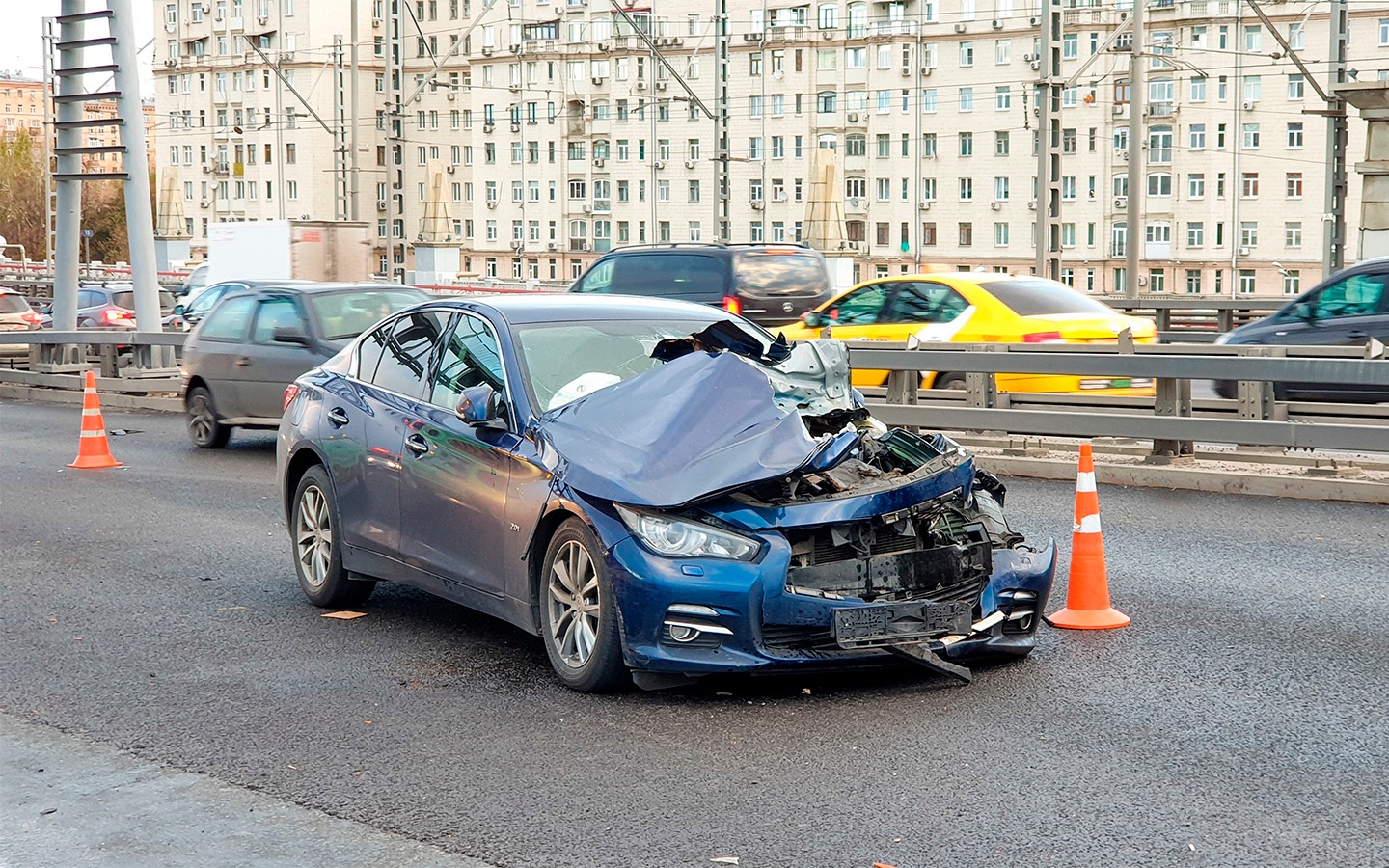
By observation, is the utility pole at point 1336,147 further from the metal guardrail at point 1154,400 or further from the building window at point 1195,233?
the building window at point 1195,233

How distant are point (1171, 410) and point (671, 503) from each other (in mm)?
8255

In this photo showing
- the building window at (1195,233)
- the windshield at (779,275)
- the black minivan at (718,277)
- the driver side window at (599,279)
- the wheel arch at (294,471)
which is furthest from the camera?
the building window at (1195,233)

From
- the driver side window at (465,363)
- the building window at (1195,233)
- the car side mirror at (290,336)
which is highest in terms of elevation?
the building window at (1195,233)

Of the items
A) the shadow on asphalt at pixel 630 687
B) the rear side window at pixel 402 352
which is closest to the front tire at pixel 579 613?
the shadow on asphalt at pixel 630 687

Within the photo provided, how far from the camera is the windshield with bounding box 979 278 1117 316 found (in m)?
16.4

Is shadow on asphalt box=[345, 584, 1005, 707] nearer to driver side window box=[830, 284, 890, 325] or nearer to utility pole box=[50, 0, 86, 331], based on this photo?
driver side window box=[830, 284, 890, 325]

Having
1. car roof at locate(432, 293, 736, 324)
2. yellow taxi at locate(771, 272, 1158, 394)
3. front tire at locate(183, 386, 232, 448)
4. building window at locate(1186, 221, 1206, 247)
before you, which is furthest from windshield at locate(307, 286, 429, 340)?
building window at locate(1186, 221, 1206, 247)

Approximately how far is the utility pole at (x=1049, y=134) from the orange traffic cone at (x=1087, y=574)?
22170 mm

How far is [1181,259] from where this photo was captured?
86.4 metres

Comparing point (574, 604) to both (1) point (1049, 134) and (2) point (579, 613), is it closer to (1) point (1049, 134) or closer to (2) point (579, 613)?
(2) point (579, 613)

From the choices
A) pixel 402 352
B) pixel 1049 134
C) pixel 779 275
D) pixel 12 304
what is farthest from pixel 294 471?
pixel 12 304

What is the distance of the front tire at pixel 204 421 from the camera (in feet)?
56.9

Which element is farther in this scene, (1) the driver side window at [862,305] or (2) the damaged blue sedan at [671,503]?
(1) the driver side window at [862,305]

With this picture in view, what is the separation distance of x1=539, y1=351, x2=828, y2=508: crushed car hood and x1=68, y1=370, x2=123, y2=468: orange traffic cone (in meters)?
10.0
